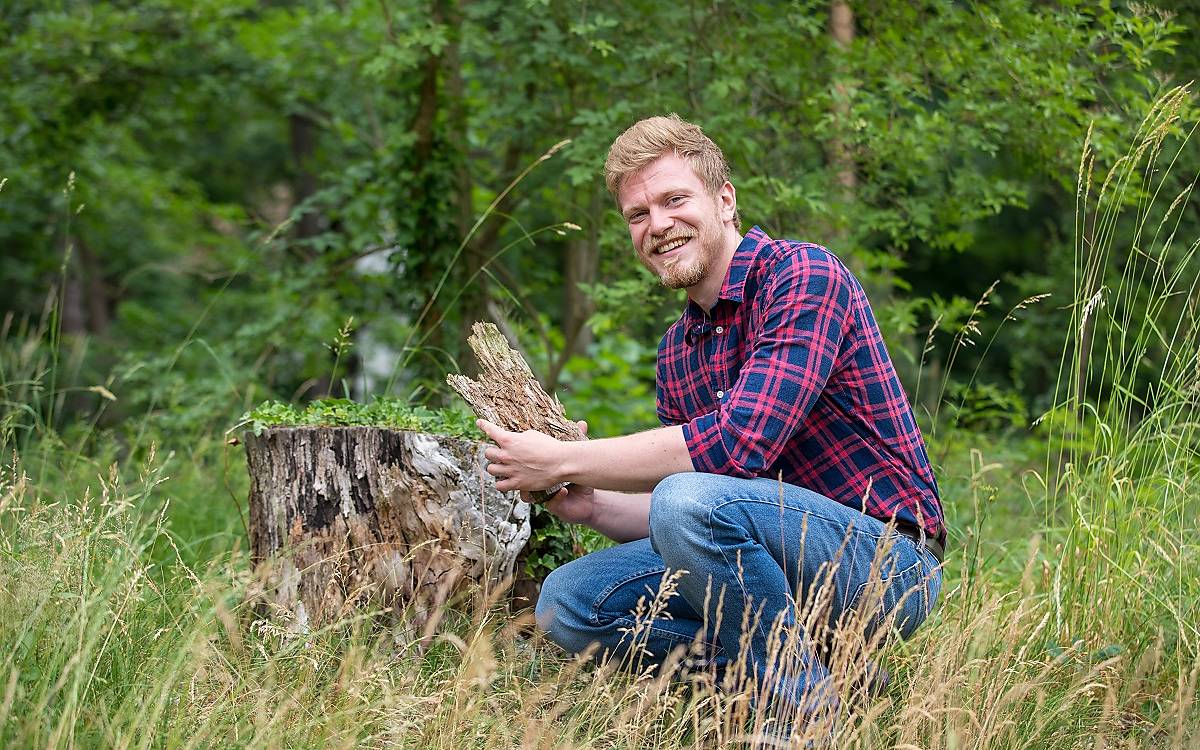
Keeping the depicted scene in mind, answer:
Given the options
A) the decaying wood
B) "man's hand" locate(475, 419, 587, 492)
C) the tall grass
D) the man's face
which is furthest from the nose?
the tall grass

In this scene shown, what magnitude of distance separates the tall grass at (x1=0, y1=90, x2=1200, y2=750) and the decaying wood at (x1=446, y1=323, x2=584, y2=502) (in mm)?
472

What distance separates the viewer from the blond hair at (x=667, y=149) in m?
2.76

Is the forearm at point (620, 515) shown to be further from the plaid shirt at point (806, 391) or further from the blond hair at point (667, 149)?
the blond hair at point (667, 149)

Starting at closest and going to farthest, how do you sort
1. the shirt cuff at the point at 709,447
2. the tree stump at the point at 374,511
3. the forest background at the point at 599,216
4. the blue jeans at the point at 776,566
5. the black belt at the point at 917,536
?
1. the blue jeans at the point at 776,566
2. the shirt cuff at the point at 709,447
3. the black belt at the point at 917,536
4. the forest background at the point at 599,216
5. the tree stump at the point at 374,511

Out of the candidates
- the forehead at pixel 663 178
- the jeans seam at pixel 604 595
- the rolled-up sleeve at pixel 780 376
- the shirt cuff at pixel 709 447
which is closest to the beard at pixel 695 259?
the forehead at pixel 663 178

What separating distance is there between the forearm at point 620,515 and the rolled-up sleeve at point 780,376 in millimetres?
468

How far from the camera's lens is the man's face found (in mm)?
2719

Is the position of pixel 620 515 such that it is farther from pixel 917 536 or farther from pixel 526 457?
pixel 917 536

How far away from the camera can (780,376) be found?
7.90 feet

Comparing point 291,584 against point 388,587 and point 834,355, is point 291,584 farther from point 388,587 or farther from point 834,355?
point 834,355

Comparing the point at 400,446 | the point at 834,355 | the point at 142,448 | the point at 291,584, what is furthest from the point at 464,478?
the point at 142,448

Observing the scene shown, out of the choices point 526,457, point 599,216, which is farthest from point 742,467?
point 599,216

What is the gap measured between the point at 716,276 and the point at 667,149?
34 centimetres

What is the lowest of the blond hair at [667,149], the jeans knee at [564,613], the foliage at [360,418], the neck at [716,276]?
the jeans knee at [564,613]
